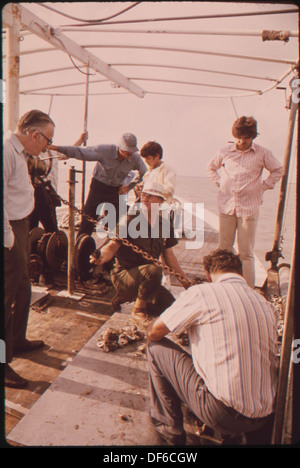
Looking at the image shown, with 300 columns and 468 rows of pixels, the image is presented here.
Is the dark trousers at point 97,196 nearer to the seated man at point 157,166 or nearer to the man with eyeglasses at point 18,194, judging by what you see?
the seated man at point 157,166

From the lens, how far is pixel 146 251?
3416mm

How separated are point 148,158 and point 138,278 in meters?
1.85

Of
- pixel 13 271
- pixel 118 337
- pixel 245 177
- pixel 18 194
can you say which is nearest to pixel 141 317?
pixel 118 337

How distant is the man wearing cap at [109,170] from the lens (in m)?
4.27

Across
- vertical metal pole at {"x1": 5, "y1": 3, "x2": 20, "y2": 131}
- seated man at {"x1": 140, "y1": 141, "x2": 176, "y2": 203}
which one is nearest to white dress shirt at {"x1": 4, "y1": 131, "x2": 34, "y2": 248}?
vertical metal pole at {"x1": 5, "y1": 3, "x2": 20, "y2": 131}

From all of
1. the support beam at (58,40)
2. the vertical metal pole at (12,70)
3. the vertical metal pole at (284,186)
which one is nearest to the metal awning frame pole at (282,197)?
the vertical metal pole at (284,186)

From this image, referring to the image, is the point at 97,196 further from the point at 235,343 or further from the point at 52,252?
the point at 235,343

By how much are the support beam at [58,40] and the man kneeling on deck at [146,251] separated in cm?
230

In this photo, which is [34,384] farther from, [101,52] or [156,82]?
[156,82]

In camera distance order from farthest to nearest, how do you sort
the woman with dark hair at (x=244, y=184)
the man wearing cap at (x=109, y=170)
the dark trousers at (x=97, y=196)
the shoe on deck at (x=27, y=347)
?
1. the dark trousers at (x=97, y=196)
2. the man wearing cap at (x=109, y=170)
3. the woman with dark hair at (x=244, y=184)
4. the shoe on deck at (x=27, y=347)

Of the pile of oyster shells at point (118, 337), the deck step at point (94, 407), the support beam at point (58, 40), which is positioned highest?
the support beam at point (58, 40)

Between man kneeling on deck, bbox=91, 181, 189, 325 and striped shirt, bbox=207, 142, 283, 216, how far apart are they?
99 cm

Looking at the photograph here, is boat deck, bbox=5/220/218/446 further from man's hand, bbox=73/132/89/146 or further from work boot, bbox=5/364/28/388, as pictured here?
man's hand, bbox=73/132/89/146

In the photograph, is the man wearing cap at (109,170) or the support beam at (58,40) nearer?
the support beam at (58,40)
